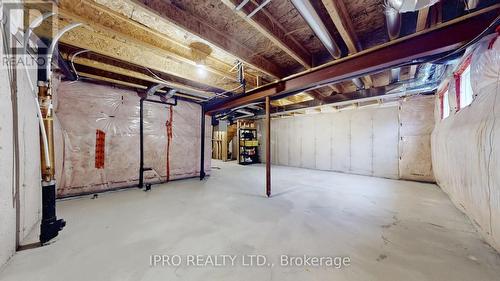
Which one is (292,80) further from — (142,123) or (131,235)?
(142,123)

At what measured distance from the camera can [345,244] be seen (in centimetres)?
159

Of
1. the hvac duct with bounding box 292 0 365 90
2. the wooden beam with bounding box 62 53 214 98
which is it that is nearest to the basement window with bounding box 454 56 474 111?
the hvac duct with bounding box 292 0 365 90

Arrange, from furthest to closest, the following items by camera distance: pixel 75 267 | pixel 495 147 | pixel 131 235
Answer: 1. pixel 131 235
2. pixel 495 147
3. pixel 75 267

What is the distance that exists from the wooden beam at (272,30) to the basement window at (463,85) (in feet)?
6.57

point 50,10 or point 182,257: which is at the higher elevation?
point 50,10

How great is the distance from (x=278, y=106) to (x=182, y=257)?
457 centimetres

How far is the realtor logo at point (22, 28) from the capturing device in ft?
4.27

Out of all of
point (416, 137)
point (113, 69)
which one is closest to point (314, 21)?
point (113, 69)

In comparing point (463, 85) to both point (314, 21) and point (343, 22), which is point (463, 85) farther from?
point (314, 21)

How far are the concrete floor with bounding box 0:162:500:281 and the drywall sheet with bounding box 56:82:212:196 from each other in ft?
1.67

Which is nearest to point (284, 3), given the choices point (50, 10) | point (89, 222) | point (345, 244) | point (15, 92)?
point (50, 10)

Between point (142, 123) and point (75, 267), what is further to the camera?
point (142, 123)

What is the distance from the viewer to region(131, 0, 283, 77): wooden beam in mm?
1354

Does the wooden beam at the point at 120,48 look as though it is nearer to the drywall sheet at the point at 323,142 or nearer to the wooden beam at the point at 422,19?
the wooden beam at the point at 422,19
